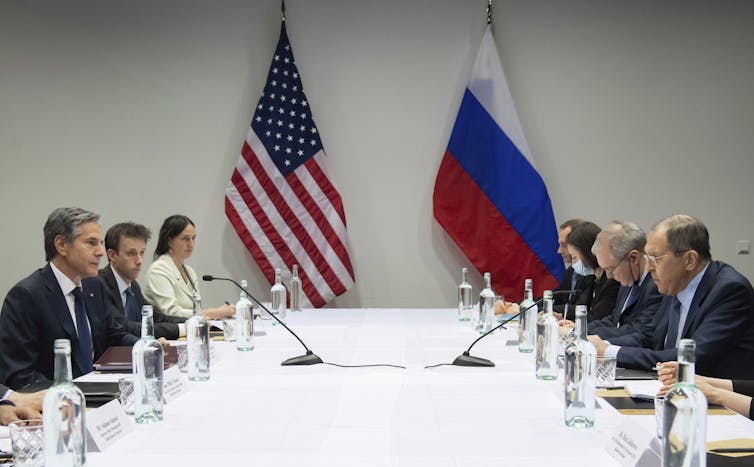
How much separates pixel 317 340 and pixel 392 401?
1196 mm

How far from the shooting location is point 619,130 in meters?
5.58

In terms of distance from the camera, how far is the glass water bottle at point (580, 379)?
1866 mm

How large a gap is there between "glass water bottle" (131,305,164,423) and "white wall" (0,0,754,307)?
3.69 metres

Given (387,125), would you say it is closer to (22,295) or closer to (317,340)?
(317,340)

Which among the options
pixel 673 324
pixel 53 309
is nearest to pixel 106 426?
pixel 53 309

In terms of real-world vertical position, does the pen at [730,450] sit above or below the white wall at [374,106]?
below

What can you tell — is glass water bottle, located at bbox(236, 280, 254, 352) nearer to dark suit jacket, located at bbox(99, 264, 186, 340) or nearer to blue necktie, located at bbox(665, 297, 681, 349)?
dark suit jacket, located at bbox(99, 264, 186, 340)

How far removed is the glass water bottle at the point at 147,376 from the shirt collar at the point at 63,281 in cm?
102

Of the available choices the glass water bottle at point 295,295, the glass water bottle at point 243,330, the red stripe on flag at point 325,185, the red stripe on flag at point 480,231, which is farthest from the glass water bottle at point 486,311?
the red stripe on flag at point 325,185

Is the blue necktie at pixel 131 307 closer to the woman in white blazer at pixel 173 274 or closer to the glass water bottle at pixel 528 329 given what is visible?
the woman in white blazer at pixel 173 274

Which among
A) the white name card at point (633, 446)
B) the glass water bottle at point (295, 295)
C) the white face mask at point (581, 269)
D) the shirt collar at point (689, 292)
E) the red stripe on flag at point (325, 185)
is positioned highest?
the red stripe on flag at point (325, 185)

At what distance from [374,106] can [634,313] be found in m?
2.66

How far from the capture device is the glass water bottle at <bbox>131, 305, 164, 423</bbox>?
1921 mm

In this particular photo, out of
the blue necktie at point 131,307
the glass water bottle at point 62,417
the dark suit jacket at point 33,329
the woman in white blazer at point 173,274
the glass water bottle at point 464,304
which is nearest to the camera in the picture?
the glass water bottle at point 62,417
